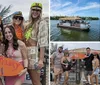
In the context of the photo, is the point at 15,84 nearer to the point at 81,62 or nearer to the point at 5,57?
the point at 5,57

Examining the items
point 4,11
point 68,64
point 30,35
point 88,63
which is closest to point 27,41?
point 30,35

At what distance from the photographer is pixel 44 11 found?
7.72 ft

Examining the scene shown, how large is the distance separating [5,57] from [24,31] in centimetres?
33

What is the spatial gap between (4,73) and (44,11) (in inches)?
29.7

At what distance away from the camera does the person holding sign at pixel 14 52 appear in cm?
231

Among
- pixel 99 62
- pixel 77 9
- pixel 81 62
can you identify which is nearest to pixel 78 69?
pixel 81 62

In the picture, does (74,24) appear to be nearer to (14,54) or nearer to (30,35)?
(30,35)

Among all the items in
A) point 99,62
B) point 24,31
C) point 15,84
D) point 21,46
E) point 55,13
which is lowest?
point 15,84

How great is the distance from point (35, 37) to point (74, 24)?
43 centimetres

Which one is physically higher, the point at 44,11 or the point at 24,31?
the point at 44,11

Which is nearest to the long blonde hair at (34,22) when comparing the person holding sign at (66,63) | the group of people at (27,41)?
the group of people at (27,41)

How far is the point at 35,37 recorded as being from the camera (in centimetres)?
236

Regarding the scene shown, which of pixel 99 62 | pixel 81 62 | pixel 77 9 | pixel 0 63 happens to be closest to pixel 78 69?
pixel 81 62

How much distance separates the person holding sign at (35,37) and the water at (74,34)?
0.08 meters
